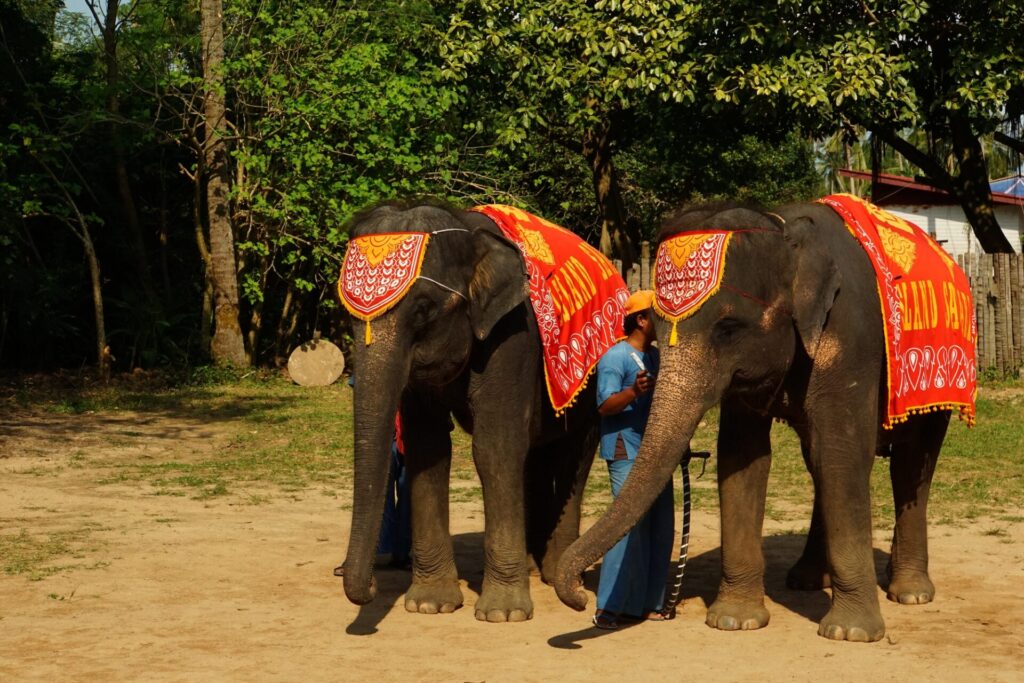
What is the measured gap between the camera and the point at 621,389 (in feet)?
22.7

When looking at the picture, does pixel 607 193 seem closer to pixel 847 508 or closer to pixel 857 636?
pixel 847 508

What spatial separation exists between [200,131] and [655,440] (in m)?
17.0

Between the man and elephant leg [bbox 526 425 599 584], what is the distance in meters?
1.12

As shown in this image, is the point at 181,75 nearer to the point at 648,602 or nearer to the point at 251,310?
the point at 251,310

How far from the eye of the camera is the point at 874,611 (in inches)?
259

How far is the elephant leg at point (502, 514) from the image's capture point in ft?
23.4

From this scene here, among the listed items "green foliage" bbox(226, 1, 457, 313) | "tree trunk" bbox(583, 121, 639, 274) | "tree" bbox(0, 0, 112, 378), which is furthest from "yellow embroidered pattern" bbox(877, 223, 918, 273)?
"tree trunk" bbox(583, 121, 639, 274)

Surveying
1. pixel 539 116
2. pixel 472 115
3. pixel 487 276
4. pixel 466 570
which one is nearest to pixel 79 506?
pixel 466 570

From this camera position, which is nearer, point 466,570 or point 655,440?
point 655,440

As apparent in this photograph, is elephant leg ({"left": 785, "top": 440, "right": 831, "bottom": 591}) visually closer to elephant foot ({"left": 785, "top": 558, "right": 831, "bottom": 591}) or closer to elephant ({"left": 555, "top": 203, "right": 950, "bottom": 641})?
elephant foot ({"left": 785, "top": 558, "right": 831, "bottom": 591})

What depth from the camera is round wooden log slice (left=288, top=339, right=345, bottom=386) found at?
65.0ft

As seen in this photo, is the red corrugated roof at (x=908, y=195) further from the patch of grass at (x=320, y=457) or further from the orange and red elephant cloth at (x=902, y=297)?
the orange and red elephant cloth at (x=902, y=297)

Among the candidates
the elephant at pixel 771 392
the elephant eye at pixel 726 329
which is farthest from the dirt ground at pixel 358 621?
the elephant eye at pixel 726 329

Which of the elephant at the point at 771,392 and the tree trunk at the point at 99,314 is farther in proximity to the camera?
the tree trunk at the point at 99,314
